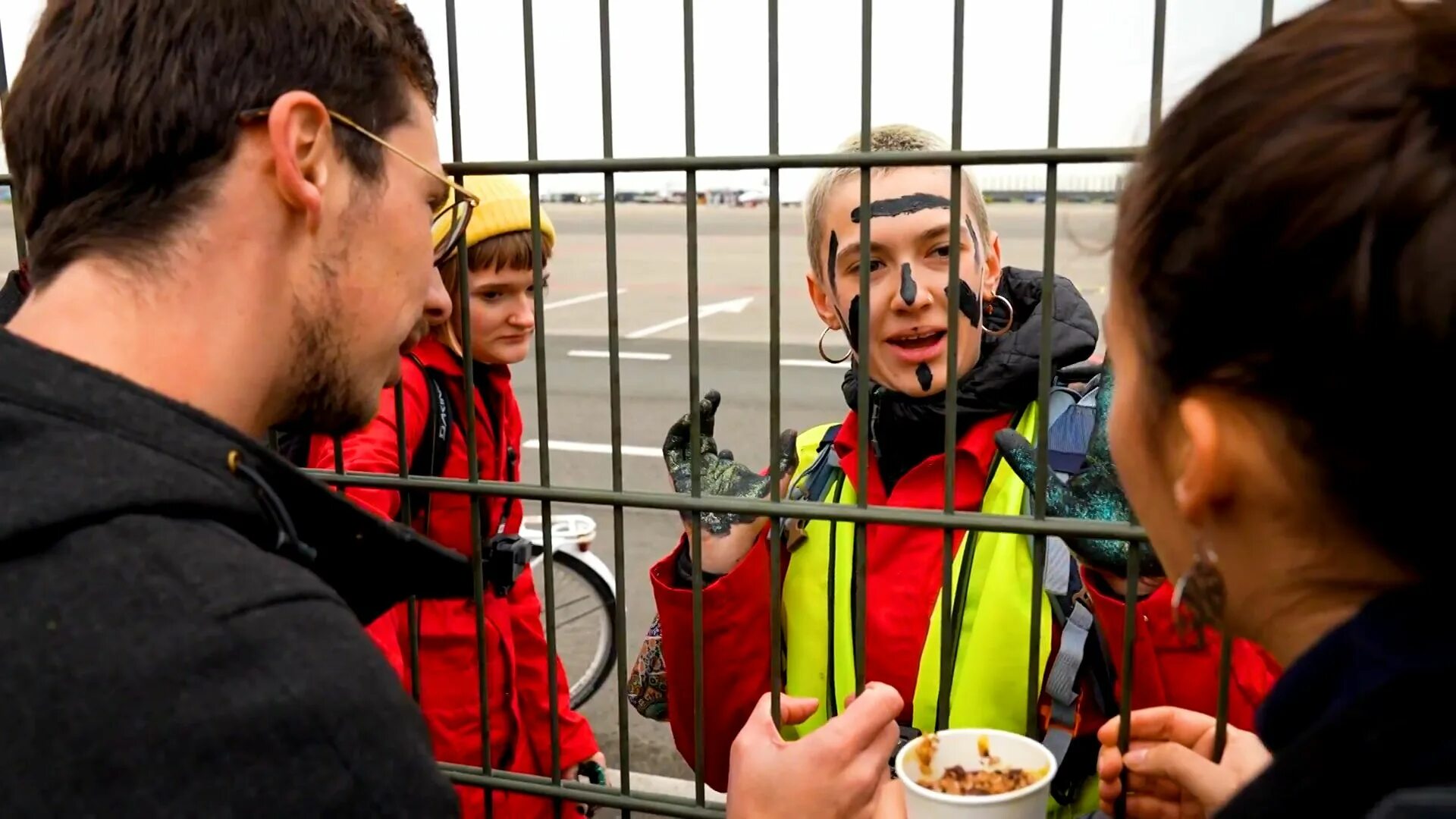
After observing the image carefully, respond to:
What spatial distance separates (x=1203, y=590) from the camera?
943 mm

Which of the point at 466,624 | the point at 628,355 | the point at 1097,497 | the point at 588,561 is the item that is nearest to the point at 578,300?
the point at 628,355

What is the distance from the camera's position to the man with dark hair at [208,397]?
0.82 m

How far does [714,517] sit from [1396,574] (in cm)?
110

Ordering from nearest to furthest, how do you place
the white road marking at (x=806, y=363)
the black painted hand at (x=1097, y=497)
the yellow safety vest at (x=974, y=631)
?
the black painted hand at (x=1097, y=497) < the yellow safety vest at (x=974, y=631) < the white road marking at (x=806, y=363)

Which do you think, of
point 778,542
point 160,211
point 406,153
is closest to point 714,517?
point 778,542

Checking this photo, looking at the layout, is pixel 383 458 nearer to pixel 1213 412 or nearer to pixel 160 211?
pixel 160 211

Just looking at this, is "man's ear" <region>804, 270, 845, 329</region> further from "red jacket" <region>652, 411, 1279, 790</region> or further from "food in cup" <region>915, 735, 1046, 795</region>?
"food in cup" <region>915, 735, 1046, 795</region>

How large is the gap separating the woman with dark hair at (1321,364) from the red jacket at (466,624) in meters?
1.37

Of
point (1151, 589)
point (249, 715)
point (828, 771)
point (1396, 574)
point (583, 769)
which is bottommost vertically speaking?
point (583, 769)

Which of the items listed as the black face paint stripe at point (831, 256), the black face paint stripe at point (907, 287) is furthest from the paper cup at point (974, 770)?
the black face paint stripe at point (831, 256)

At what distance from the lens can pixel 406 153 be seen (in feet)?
4.47

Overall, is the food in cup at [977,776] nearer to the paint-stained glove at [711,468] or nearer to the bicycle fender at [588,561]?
the paint-stained glove at [711,468]

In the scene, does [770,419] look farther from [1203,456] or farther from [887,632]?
[1203,456]

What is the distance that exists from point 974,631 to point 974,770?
12.2 inches
